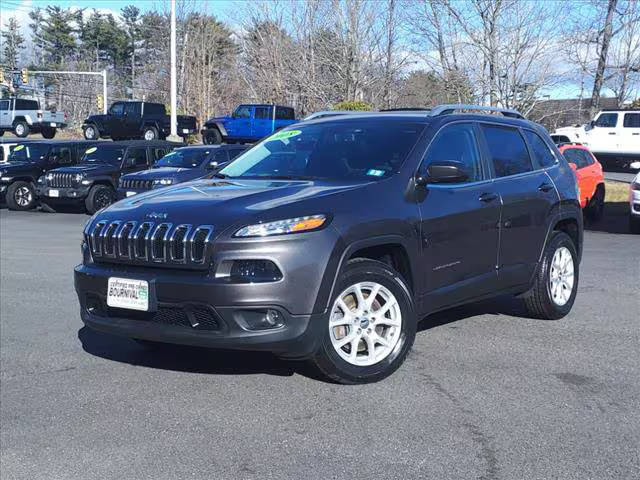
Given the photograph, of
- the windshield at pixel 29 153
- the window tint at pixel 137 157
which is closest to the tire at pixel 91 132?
the windshield at pixel 29 153

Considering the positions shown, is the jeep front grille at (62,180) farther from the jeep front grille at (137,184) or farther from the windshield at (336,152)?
the windshield at (336,152)

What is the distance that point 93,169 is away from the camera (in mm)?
19469

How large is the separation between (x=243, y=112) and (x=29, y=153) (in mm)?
12590

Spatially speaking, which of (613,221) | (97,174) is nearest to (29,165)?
(97,174)

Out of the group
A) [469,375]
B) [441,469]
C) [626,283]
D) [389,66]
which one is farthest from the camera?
[389,66]

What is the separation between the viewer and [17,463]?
421 centimetres

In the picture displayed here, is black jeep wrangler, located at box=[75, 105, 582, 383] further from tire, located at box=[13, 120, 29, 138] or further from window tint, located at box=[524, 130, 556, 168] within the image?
tire, located at box=[13, 120, 29, 138]

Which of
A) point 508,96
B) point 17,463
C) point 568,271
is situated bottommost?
point 17,463

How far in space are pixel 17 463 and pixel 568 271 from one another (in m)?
5.05

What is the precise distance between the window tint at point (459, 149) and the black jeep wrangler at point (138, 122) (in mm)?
32746

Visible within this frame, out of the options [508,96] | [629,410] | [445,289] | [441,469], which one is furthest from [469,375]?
[508,96]

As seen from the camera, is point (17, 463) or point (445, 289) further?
point (445, 289)

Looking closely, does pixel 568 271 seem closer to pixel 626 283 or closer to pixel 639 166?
pixel 626 283

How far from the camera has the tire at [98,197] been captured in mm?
19172
